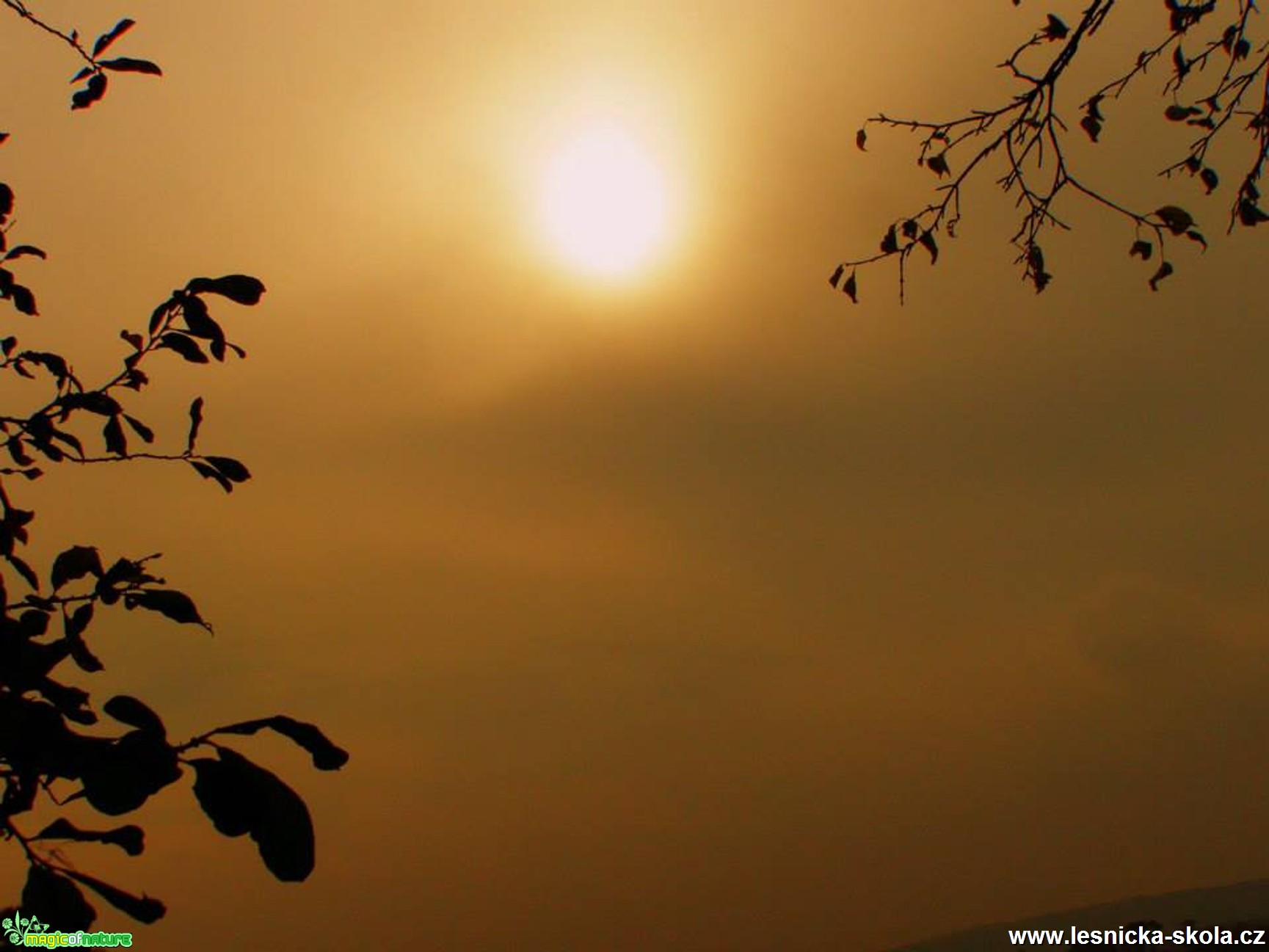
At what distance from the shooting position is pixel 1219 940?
2048 cm

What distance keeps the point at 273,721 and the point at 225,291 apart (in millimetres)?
2234

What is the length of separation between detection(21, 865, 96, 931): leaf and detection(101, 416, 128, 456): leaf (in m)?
2.73

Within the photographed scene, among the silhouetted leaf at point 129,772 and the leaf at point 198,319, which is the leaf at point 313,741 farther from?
the leaf at point 198,319

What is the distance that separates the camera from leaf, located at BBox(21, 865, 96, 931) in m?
2.29

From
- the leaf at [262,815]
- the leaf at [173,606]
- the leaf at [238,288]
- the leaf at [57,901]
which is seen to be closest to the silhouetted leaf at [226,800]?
the leaf at [262,815]

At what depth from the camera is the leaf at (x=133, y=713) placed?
214 centimetres

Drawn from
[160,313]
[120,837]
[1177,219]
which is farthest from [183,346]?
[1177,219]

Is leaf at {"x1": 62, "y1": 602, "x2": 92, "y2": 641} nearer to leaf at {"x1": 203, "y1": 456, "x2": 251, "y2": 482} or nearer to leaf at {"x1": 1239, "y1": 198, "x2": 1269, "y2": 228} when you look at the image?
leaf at {"x1": 203, "y1": 456, "x2": 251, "y2": 482}

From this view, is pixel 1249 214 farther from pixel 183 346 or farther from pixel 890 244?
pixel 183 346

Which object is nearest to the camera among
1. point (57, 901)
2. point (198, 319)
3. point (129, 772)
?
point (129, 772)

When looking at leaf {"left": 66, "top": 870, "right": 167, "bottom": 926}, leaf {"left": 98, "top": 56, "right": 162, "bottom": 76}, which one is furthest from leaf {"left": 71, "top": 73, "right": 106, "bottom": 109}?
leaf {"left": 66, "top": 870, "right": 167, "bottom": 926}

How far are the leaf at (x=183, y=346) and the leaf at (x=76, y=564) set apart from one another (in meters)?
0.98

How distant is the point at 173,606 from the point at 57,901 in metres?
1.18

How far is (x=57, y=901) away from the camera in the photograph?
7.54 feet
